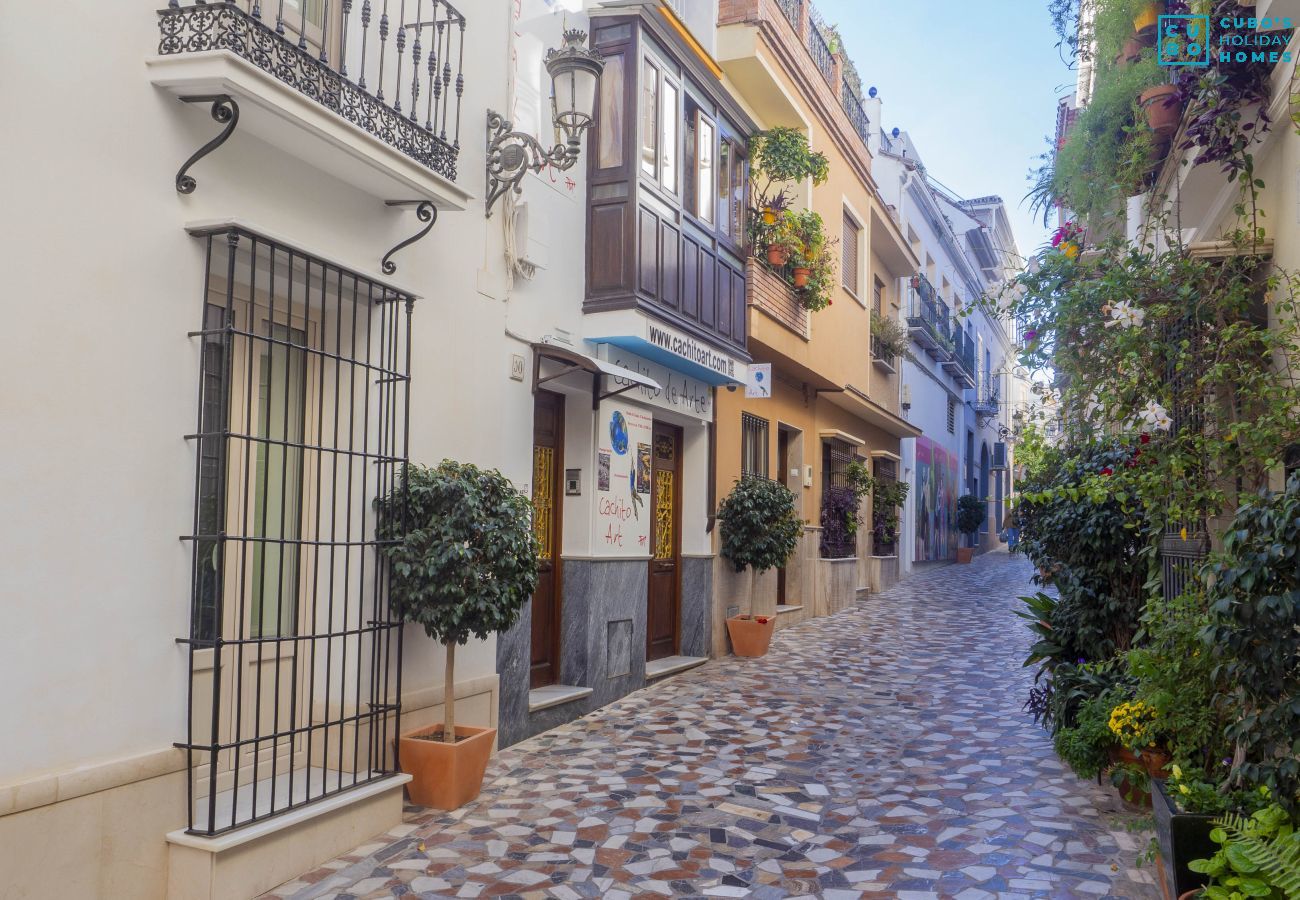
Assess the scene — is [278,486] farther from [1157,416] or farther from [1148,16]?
[1148,16]

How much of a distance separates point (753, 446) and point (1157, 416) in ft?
27.9

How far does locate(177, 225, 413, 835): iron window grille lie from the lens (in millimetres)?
4918

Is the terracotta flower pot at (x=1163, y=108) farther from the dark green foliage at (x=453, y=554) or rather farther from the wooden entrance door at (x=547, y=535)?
the wooden entrance door at (x=547, y=535)

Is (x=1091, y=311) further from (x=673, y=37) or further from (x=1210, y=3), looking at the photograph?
(x=673, y=37)

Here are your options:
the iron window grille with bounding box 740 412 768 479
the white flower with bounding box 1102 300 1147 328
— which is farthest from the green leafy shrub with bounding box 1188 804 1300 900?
the iron window grille with bounding box 740 412 768 479

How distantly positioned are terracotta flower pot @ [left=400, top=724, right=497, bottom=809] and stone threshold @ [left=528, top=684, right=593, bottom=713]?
1738 mm

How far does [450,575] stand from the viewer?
5750 millimetres

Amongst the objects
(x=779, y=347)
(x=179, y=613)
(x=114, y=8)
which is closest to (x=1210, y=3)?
(x=114, y=8)

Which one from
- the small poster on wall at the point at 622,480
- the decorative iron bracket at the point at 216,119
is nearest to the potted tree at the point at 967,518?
the small poster on wall at the point at 622,480

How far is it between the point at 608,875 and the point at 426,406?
2964 mm

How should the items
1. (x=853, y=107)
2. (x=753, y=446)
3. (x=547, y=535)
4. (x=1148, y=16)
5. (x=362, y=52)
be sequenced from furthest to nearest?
(x=853, y=107) → (x=753, y=446) → (x=547, y=535) → (x=1148, y=16) → (x=362, y=52)

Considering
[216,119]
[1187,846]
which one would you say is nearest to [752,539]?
[1187,846]

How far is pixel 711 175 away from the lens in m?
10.8

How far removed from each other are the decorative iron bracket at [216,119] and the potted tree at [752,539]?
8.16m
